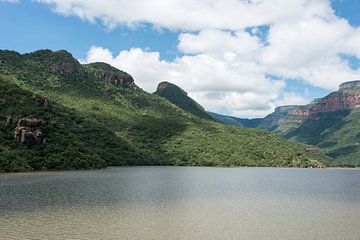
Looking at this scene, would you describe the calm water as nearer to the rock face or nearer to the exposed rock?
the rock face

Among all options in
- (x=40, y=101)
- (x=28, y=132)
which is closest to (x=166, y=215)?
(x=28, y=132)

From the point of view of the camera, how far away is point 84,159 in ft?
421

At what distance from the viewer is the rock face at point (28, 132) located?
117000 mm

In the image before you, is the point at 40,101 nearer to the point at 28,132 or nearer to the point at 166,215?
the point at 28,132

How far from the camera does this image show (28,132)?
117938 mm

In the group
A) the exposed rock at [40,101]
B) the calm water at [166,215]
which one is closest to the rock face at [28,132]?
the exposed rock at [40,101]

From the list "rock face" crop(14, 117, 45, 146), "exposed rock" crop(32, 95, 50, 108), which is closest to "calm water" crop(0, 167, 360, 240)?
"rock face" crop(14, 117, 45, 146)

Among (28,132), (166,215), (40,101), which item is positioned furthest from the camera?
(40,101)

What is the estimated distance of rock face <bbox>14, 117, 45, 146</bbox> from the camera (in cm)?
11700

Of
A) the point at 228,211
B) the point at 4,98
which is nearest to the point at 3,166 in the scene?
the point at 4,98

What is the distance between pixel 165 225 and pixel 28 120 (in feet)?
310

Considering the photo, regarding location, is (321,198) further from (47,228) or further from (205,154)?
(205,154)

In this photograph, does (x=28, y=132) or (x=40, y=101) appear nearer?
(x=28, y=132)

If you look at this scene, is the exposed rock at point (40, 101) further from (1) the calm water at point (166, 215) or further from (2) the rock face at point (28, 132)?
(1) the calm water at point (166, 215)
